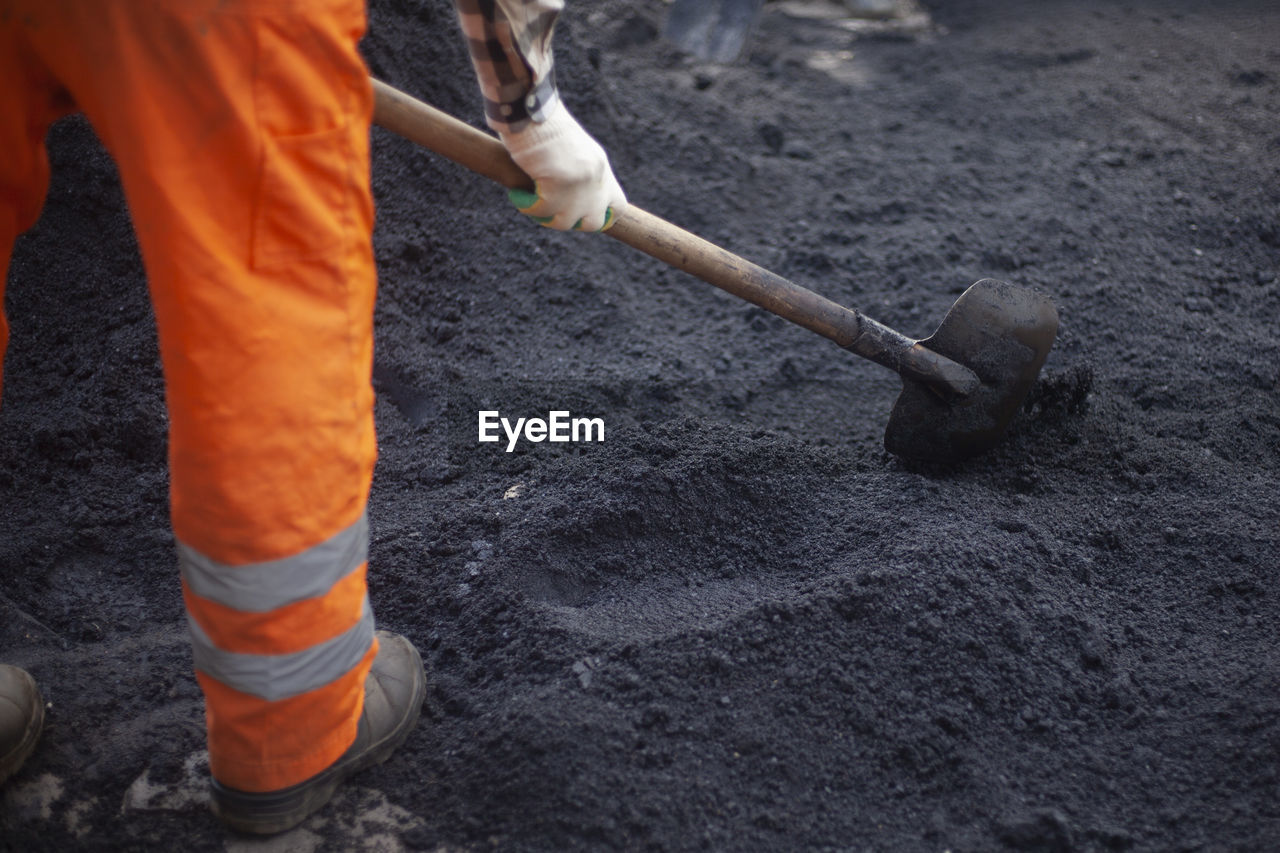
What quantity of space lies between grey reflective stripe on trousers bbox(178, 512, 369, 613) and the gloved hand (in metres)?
0.84

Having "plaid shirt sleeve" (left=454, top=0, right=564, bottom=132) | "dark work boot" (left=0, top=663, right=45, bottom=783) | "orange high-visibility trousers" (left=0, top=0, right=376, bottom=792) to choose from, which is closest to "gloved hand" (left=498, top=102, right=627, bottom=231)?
"plaid shirt sleeve" (left=454, top=0, right=564, bottom=132)

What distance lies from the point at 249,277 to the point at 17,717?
1015mm

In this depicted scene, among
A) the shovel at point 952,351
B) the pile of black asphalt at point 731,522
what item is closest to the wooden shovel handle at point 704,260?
the shovel at point 952,351

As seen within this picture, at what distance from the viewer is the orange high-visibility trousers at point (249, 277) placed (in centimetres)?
115

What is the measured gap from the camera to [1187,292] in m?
3.23

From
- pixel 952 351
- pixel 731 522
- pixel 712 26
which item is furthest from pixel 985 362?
pixel 712 26

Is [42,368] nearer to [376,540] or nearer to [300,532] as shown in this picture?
[376,540]

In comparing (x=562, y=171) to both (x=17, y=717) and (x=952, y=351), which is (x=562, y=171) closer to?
(x=952, y=351)

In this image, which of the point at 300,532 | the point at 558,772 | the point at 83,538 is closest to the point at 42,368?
the point at 83,538

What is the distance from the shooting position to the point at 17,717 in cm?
162

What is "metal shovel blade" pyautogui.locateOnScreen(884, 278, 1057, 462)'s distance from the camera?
2.29 metres

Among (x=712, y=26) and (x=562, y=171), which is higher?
(x=562, y=171)

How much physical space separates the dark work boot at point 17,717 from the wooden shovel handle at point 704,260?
1225 millimetres

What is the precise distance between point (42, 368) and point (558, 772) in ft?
6.36
